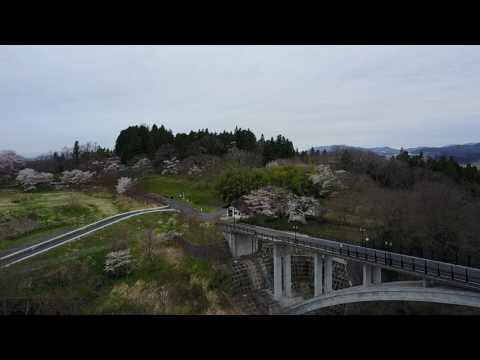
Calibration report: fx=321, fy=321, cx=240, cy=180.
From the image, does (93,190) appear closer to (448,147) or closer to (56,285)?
(56,285)

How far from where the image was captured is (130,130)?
4153cm

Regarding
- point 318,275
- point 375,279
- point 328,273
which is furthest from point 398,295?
point 318,275

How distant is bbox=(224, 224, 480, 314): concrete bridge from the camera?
368 inches

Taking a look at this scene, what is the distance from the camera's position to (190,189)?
3173 cm

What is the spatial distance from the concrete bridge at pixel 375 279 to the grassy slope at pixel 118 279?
3.20 m

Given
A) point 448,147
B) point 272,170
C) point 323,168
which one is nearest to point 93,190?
point 272,170

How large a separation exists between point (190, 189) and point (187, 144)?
33.2 feet

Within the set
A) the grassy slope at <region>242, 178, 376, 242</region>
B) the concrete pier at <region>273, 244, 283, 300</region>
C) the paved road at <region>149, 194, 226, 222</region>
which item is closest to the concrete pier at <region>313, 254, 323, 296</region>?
the concrete pier at <region>273, 244, 283, 300</region>

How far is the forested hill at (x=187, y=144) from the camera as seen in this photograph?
38.2 metres

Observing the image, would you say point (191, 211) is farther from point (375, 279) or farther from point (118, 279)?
point (375, 279)

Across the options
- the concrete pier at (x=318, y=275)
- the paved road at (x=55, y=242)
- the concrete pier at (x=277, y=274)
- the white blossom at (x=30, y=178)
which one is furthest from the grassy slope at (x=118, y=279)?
the white blossom at (x=30, y=178)
